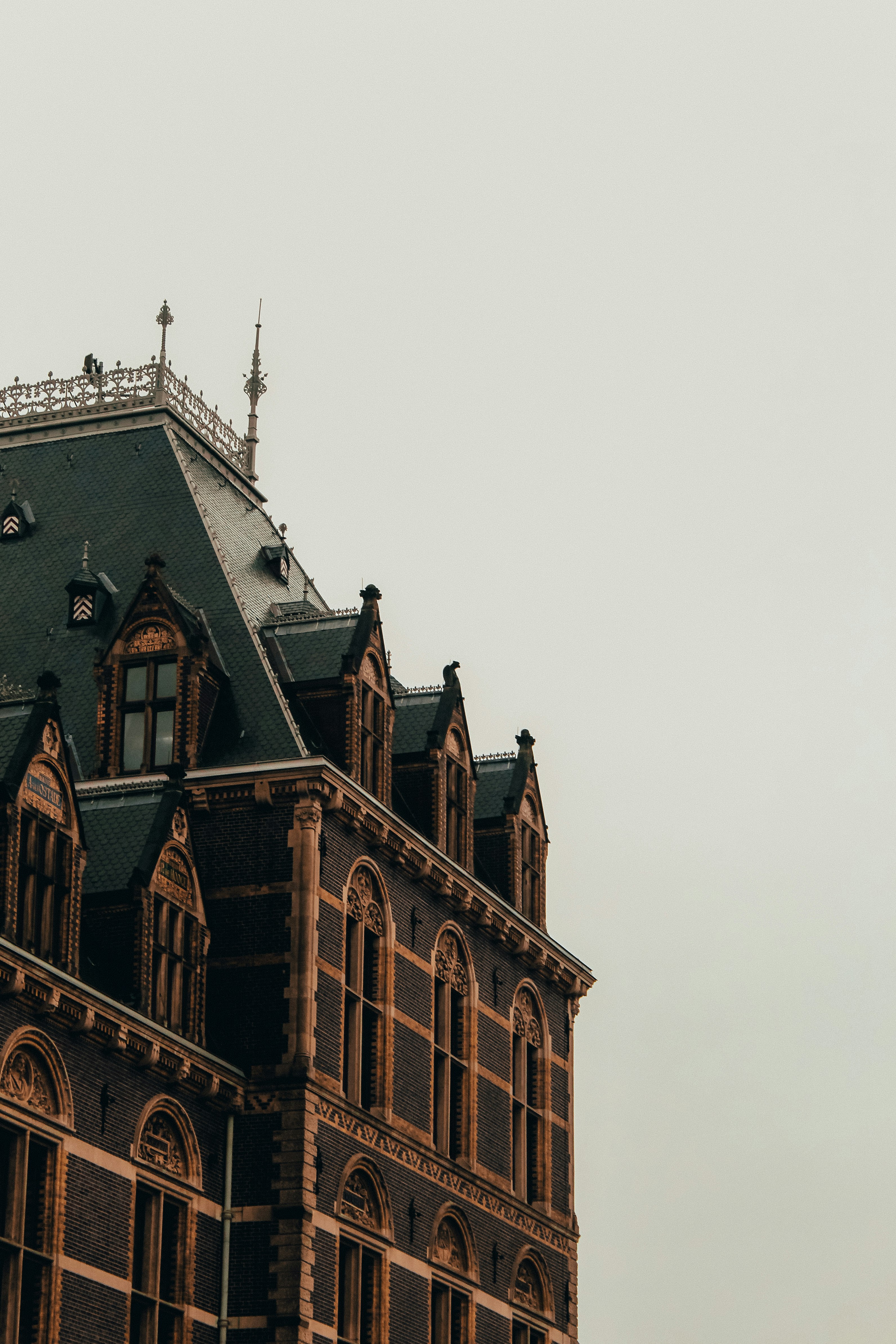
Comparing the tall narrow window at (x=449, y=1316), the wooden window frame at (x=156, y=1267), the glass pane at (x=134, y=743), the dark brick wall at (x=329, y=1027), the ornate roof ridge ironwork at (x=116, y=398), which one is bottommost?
the wooden window frame at (x=156, y=1267)

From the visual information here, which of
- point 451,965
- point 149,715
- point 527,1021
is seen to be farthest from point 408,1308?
point 149,715

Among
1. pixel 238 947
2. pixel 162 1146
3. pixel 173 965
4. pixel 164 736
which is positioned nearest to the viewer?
pixel 162 1146

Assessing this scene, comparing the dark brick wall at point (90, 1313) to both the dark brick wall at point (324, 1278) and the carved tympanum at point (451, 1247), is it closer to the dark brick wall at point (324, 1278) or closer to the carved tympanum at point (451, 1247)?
the dark brick wall at point (324, 1278)

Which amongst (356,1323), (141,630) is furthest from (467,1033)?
(141,630)

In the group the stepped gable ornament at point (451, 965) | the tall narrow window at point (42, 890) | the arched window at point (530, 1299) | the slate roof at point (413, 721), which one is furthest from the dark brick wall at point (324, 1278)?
the slate roof at point (413, 721)

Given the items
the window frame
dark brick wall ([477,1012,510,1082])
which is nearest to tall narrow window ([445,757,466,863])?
dark brick wall ([477,1012,510,1082])

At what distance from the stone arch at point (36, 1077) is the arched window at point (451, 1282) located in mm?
11937

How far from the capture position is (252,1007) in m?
44.5

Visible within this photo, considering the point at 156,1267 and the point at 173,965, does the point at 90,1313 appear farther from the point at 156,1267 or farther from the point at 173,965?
the point at 173,965

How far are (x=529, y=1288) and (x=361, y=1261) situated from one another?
25.9 feet

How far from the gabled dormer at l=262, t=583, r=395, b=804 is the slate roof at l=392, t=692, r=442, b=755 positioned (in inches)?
36.7

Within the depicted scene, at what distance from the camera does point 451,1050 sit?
50.5 metres

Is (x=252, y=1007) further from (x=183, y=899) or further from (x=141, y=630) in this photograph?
(x=141, y=630)

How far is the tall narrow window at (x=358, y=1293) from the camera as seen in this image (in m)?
45.1
